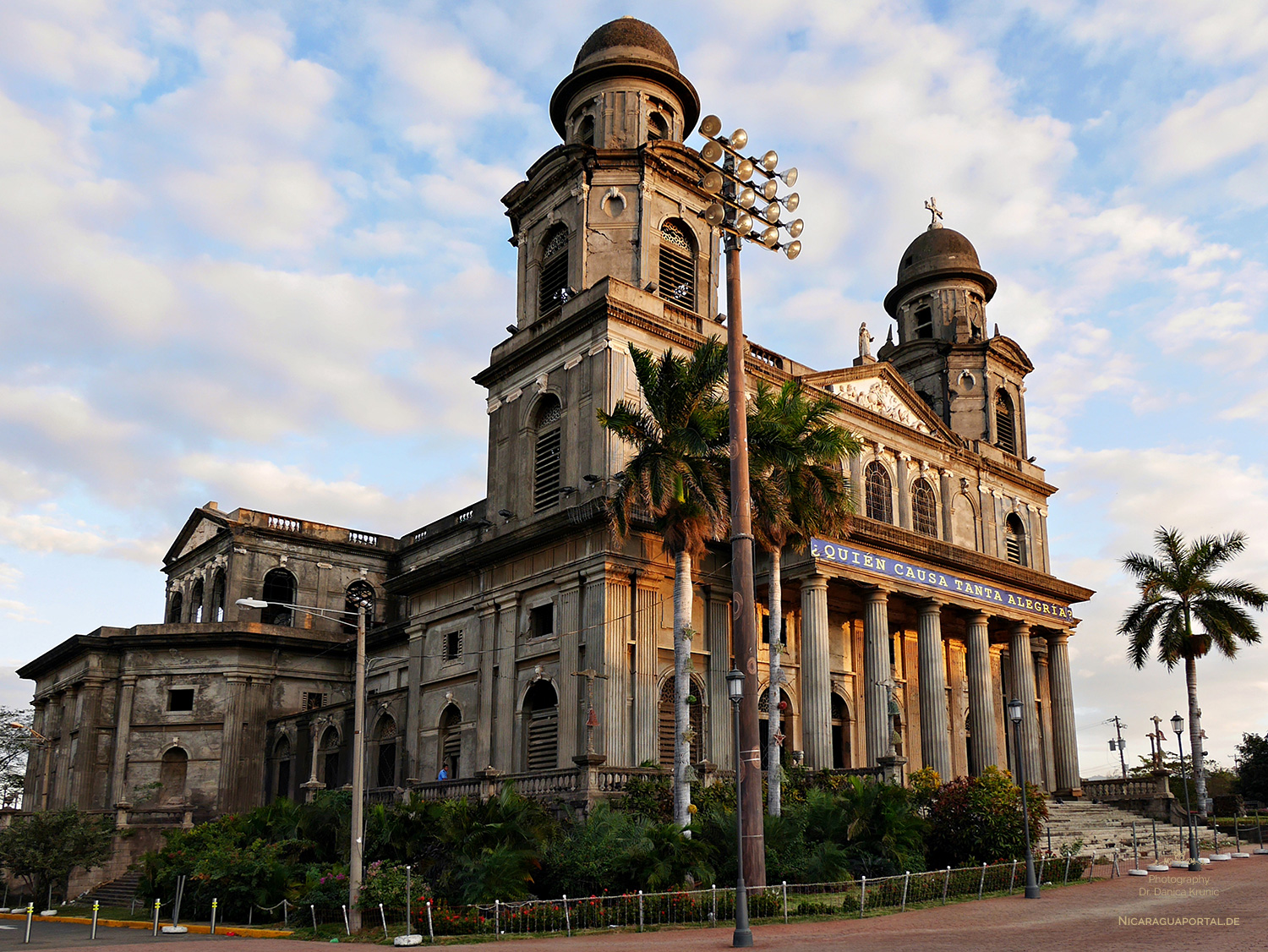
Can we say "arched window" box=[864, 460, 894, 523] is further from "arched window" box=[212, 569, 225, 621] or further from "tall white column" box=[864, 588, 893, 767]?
"arched window" box=[212, 569, 225, 621]

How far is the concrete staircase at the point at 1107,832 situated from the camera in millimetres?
32625

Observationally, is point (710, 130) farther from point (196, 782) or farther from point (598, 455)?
point (196, 782)

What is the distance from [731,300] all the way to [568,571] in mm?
14227

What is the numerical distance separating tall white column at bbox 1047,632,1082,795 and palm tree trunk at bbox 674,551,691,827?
2263 cm

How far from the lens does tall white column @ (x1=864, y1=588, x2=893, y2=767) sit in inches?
1357

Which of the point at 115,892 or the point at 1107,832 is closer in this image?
the point at 1107,832

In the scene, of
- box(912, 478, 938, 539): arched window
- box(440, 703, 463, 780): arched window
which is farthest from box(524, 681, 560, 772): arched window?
box(912, 478, 938, 539): arched window

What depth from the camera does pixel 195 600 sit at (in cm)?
5747

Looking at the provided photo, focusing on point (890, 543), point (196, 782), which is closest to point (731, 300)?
point (890, 543)

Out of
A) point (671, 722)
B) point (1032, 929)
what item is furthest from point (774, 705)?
point (1032, 929)

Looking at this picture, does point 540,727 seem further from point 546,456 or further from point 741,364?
point 741,364

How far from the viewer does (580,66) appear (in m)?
41.5

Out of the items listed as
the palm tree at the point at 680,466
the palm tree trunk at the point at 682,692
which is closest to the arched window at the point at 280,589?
the palm tree at the point at 680,466

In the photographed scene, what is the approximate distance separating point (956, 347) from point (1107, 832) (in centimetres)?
2325
